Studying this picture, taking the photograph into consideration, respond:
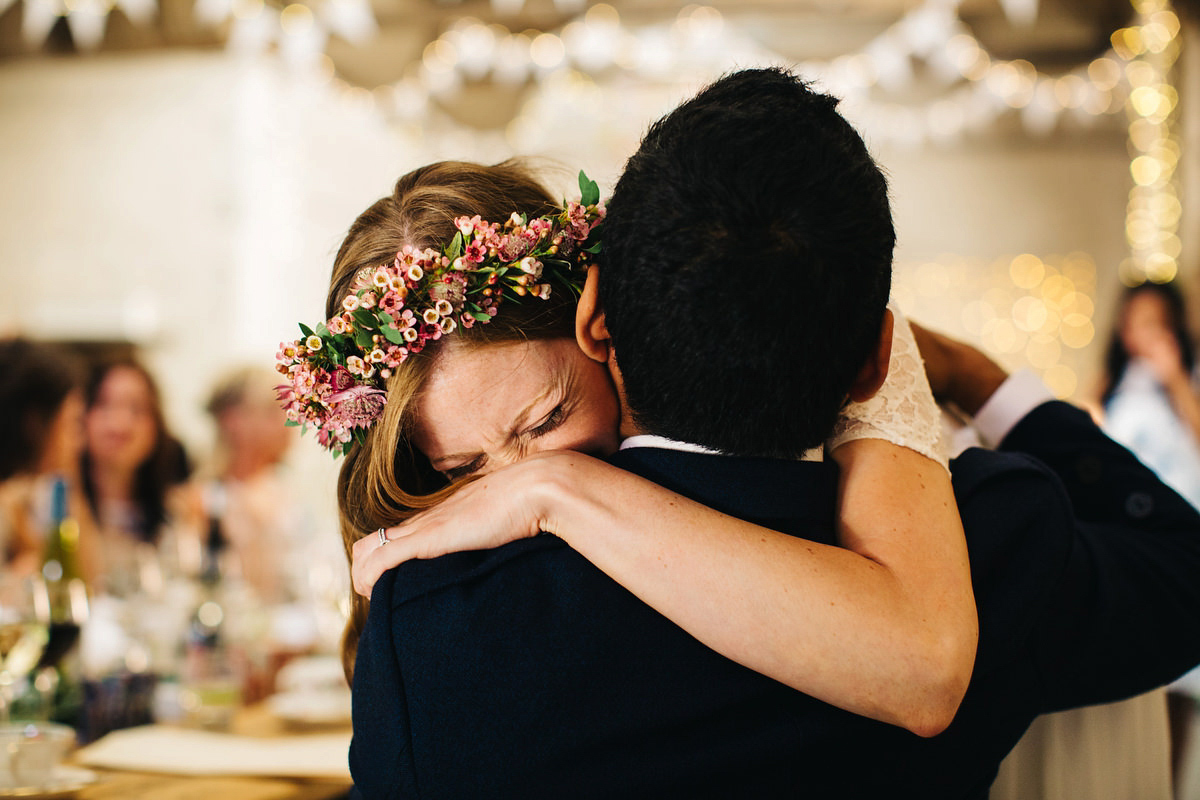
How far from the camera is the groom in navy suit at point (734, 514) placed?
2.48ft

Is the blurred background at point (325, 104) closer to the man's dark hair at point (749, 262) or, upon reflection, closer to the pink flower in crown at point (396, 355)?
the pink flower in crown at point (396, 355)

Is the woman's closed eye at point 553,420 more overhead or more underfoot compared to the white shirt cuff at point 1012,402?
more overhead

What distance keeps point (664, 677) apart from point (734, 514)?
156mm

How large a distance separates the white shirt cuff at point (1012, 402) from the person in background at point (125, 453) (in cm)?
336

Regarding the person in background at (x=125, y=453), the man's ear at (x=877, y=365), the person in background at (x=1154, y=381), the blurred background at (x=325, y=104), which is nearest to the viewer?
the man's ear at (x=877, y=365)

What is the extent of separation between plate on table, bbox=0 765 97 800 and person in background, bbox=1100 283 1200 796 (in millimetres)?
4405

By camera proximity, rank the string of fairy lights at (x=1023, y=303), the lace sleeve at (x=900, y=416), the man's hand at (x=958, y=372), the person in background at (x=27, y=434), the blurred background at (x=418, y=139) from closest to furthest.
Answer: the lace sleeve at (x=900, y=416) < the man's hand at (x=958, y=372) < the person in background at (x=27, y=434) < the blurred background at (x=418, y=139) < the string of fairy lights at (x=1023, y=303)

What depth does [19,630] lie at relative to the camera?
1.71 m

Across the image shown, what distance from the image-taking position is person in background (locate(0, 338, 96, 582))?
10.6ft

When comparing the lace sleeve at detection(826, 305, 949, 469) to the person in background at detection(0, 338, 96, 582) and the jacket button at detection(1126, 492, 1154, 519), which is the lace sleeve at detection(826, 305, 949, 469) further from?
the person in background at detection(0, 338, 96, 582)

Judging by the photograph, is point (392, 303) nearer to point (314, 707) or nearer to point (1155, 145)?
point (314, 707)

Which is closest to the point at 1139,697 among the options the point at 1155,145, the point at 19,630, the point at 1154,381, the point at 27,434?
the point at 19,630

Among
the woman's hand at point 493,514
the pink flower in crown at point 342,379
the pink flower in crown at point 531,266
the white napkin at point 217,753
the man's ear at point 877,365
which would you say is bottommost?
the white napkin at point 217,753

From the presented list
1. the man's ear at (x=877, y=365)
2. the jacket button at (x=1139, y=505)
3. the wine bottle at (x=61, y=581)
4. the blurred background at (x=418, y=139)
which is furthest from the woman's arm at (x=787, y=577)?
the blurred background at (x=418, y=139)
